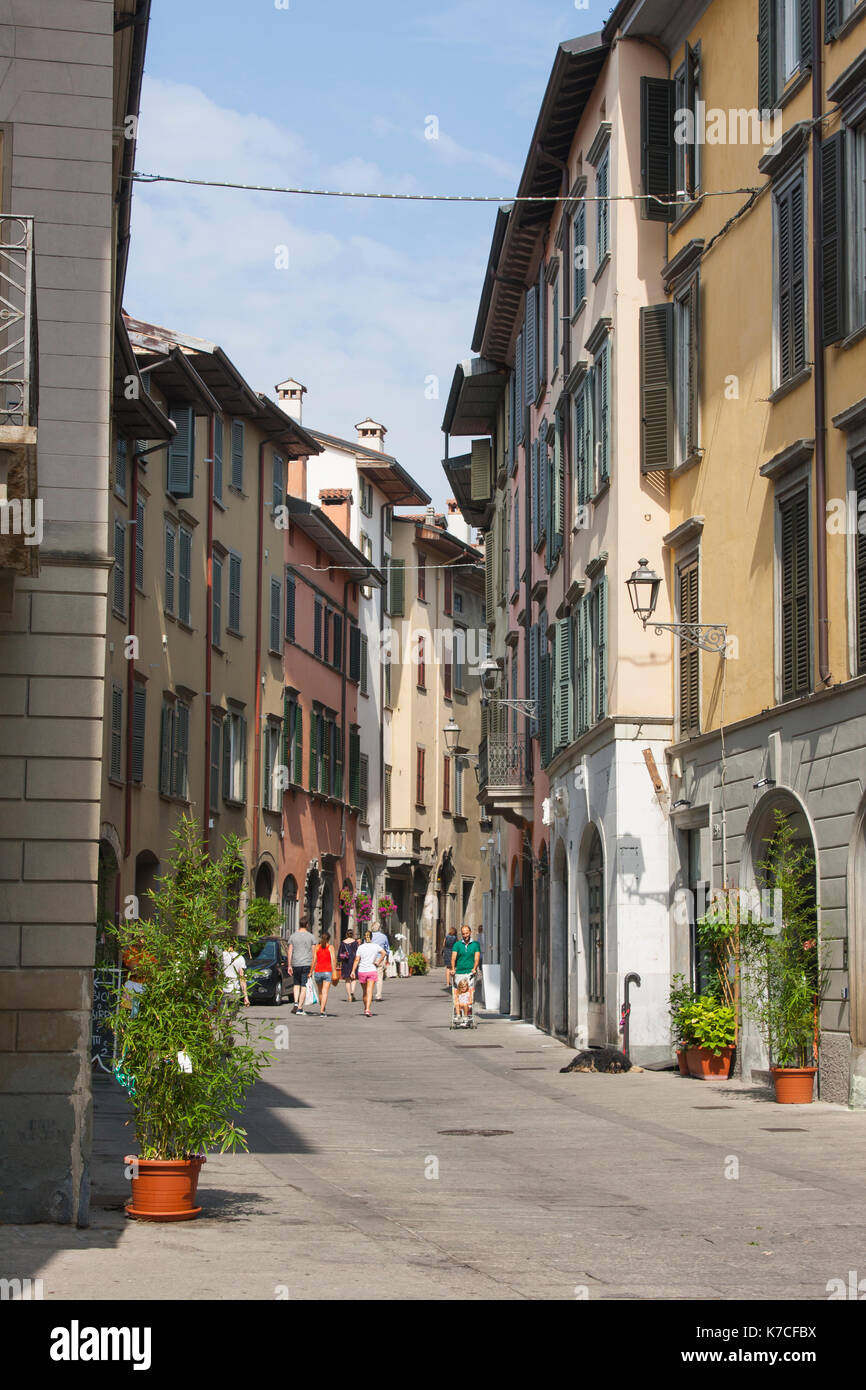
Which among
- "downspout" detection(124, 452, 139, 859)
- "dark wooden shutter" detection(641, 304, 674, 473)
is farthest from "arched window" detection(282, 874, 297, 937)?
"dark wooden shutter" detection(641, 304, 674, 473)

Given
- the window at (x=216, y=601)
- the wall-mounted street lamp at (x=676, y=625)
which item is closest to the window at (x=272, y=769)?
the window at (x=216, y=601)

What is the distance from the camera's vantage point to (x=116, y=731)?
33500 mm

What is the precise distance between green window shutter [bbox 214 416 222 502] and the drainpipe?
25346 millimetres

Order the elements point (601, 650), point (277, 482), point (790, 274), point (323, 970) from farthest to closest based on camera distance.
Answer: point (277, 482) → point (323, 970) → point (601, 650) → point (790, 274)

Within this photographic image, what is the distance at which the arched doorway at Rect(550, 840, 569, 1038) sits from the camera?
2873cm

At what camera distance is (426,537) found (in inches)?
2606

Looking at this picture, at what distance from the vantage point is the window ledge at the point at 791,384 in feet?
58.8

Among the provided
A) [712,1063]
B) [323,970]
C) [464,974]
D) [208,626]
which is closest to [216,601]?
[208,626]

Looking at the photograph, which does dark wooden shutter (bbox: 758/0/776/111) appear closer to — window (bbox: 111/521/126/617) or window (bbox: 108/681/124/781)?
window (bbox: 111/521/126/617)

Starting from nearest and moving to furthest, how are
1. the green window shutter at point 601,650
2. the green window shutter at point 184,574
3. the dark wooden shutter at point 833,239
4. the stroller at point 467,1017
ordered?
the dark wooden shutter at point 833,239 → the green window shutter at point 601,650 → the stroller at point 467,1017 → the green window shutter at point 184,574

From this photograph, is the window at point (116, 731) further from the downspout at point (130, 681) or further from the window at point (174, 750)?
the window at point (174, 750)

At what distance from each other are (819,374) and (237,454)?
27885mm

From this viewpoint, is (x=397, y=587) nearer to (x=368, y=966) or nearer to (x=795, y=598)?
(x=368, y=966)

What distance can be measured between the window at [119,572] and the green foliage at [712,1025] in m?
15.9
